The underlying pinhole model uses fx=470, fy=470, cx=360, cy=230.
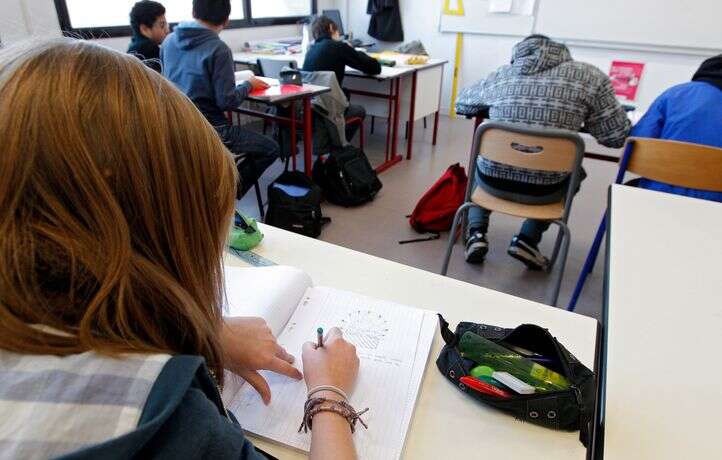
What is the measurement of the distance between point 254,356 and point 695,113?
2054 millimetres

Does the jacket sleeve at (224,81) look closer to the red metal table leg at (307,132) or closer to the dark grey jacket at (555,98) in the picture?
the red metal table leg at (307,132)

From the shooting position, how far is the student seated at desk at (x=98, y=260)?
1.20 feet

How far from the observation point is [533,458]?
0.60 m

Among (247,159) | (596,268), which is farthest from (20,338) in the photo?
(596,268)

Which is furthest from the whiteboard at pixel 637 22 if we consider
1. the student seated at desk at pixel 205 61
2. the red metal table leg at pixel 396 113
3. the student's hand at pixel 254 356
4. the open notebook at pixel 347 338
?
the student's hand at pixel 254 356

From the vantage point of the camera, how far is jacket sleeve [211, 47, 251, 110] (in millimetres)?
2391

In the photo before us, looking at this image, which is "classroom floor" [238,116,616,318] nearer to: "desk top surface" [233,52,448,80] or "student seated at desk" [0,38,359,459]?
"desk top surface" [233,52,448,80]

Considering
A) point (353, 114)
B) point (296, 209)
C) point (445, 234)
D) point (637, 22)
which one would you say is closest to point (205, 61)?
point (296, 209)

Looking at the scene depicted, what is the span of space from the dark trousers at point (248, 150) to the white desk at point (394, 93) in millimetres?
1174

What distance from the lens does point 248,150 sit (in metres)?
2.62

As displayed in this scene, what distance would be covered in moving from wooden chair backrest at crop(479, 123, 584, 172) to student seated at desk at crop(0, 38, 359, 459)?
5.20ft

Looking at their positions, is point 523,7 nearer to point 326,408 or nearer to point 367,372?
point 367,372

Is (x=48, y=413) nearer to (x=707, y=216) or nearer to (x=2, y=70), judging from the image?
(x=2, y=70)

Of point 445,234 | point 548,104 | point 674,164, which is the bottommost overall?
point 445,234
